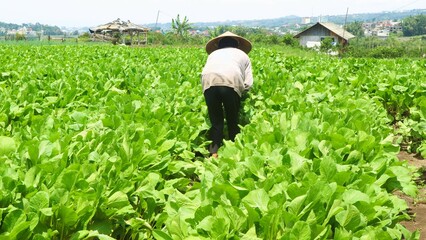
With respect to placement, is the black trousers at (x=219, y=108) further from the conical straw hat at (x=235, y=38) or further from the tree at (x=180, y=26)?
the tree at (x=180, y=26)

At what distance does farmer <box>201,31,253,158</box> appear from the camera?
20.2 ft

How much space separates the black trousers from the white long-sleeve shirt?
0.25 feet

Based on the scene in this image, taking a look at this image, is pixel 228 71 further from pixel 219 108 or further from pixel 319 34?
pixel 319 34

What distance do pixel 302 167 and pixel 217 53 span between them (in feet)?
11.8

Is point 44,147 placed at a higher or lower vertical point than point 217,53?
lower

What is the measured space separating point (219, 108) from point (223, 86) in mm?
373

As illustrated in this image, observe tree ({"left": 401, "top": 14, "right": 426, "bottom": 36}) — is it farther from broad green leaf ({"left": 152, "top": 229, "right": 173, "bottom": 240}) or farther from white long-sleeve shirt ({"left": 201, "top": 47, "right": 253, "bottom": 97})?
broad green leaf ({"left": 152, "top": 229, "right": 173, "bottom": 240})

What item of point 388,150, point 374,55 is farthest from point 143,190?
point 374,55

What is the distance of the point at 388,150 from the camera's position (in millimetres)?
4234

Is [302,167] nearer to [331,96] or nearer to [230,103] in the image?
[230,103]

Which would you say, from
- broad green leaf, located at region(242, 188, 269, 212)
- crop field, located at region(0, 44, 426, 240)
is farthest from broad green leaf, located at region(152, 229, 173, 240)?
broad green leaf, located at region(242, 188, 269, 212)

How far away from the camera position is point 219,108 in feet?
20.9

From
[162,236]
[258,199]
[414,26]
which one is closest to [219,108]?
[258,199]

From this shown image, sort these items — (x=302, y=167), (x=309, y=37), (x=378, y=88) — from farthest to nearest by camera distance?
1. (x=309, y=37)
2. (x=378, y=88)
3. (x=302, y=167)
